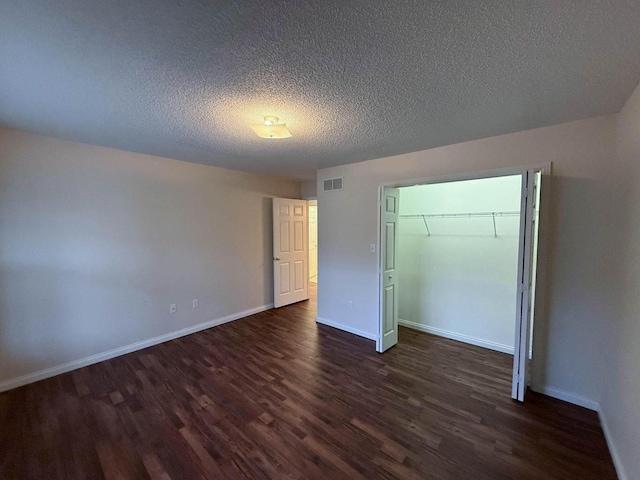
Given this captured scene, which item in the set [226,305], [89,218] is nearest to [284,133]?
[89,218]

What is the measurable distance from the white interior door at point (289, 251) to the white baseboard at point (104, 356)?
91 centimetres

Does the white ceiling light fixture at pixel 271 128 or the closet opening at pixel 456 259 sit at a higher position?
the white ceiling light fixture at pixel 271 128

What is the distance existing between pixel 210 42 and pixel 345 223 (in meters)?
2.75

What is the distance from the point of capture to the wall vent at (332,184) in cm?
375

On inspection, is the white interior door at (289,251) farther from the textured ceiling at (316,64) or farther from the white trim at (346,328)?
the textured ceiling at (316,64)

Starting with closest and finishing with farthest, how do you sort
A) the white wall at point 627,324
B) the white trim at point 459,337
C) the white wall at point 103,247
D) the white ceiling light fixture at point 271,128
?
the white wall at point 627,324, the white ceiling light fixture at point 271,128, the white wall at point 103,247, the white trim at point 459,337

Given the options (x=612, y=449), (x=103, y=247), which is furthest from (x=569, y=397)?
(x=103, y=247)

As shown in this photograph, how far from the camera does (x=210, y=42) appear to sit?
1.22 m

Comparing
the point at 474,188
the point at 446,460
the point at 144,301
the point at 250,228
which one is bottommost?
the point at 446,460

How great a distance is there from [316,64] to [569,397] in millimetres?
3246

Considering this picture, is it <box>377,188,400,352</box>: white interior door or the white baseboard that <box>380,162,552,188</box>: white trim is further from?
the white baseboard

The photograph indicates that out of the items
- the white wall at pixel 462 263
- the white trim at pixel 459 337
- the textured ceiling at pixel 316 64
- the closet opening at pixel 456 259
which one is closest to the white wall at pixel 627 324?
the textured ceiling at pixel 316 64

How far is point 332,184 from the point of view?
3832mm

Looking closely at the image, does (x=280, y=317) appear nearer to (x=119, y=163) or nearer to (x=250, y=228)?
(x=250, y=228)
